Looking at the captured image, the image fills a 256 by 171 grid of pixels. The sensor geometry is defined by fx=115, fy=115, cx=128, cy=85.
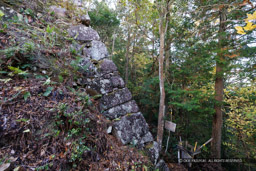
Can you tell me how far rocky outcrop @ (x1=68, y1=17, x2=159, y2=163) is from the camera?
2.47 metres

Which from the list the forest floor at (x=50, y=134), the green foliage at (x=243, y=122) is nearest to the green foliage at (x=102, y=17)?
the forest floor at (x=50, y=134)

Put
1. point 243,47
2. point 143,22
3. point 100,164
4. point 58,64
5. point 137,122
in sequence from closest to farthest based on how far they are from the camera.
Result: point 100,164 < point 58,64 < point 137,122 < point 243,47 < point 143,22

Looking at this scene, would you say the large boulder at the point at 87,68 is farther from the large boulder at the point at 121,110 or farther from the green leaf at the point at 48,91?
the large boulder at the point at 121,110

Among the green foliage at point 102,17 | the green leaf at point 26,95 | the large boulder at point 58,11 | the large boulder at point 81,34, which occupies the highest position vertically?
the green foliage at point 102,17

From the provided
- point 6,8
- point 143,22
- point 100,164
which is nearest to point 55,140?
point 100,164

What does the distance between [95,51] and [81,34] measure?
0.65 m

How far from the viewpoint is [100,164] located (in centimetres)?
164

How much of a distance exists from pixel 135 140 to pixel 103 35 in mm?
7427

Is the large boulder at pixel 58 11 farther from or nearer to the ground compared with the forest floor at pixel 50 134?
farther from the ground

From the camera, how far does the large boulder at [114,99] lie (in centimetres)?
255

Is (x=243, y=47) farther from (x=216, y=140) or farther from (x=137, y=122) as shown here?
(x=137, y=122)

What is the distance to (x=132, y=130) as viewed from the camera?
2518mm

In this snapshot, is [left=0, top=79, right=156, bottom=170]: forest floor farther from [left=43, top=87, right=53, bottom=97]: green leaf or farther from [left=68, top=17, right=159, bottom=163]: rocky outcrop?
[left=68, top=17, right=159, bottom=163]: rocky outcrop

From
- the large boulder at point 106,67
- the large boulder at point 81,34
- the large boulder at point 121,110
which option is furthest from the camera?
the large boulder at point 81,34
